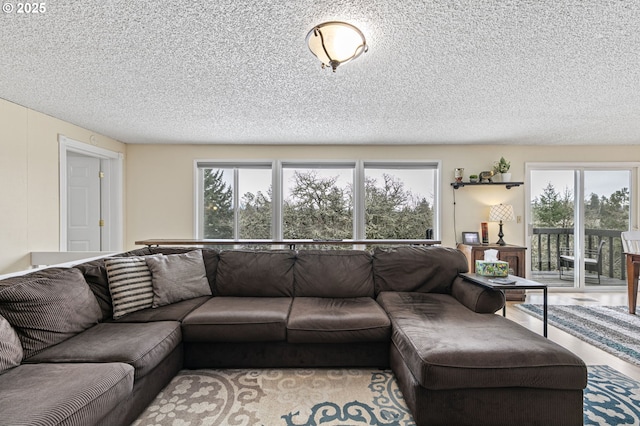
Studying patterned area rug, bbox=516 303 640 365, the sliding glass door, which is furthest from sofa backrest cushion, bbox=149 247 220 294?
the sliding glass door

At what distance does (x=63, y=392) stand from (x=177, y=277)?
4.29 ft

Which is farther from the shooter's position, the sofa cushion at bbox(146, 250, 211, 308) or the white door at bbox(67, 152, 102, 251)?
the white door at bbox(67, 152, 102, 251)

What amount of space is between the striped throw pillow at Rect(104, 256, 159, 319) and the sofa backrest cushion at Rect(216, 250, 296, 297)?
60cm

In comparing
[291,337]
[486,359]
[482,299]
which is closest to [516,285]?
[482,299]

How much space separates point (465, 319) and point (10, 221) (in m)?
4.19

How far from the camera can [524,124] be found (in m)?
3.62

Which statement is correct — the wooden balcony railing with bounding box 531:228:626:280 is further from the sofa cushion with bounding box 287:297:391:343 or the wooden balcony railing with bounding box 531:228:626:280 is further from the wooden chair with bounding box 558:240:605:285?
the sofa cushion with bounding box 287:297:391:343

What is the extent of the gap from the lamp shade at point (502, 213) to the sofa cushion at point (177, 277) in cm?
411

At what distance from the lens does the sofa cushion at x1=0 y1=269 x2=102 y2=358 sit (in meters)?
1.62

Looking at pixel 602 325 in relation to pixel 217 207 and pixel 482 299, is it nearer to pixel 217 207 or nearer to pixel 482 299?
pixel 482 299

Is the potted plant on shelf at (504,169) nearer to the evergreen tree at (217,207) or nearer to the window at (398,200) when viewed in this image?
the window at (398,200)

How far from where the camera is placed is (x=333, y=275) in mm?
2799

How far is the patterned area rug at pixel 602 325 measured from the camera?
106 inches

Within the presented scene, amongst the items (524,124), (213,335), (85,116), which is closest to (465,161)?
(524,124)
